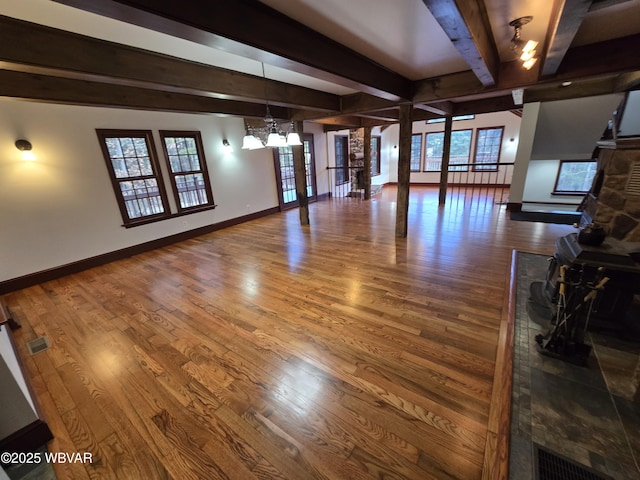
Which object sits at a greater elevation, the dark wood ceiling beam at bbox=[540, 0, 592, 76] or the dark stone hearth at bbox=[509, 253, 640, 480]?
the dark wood ceiling beam at bbox=[540, 0, 592, 76]

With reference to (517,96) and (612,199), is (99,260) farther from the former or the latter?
(517,96)

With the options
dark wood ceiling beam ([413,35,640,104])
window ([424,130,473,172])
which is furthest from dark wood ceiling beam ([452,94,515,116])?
dark wood ceiling beam ([413,35,640,104])

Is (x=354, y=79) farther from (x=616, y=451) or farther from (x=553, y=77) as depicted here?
(x=616, y=451)

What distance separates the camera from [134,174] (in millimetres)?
4520

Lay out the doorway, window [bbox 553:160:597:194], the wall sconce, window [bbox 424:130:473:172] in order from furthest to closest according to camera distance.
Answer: window [bbox 424:130:473:172]
the doorway
window [bbox 553:160:597:194]
the wall sconce

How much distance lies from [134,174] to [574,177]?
33.7 ft

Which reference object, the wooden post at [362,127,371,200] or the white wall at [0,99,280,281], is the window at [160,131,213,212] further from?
the wooden post at [362,127,371,200]

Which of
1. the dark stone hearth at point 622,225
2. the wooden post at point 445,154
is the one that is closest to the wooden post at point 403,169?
the dark stone hearth at point 622,225

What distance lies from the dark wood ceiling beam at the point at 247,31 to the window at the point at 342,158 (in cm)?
678

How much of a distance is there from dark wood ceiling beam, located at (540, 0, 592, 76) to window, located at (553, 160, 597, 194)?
5998 mm

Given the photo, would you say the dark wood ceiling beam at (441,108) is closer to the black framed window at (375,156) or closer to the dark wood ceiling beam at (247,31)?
the dark wood ceiling beam at (247,31)

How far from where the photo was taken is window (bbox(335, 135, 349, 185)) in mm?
9328

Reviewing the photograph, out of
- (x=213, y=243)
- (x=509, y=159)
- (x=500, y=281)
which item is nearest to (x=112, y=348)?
(x=213, y=243)

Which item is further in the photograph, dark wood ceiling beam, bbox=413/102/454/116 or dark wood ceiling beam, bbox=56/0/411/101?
dark wood ceiling beam, bbox=413/102/454/116
